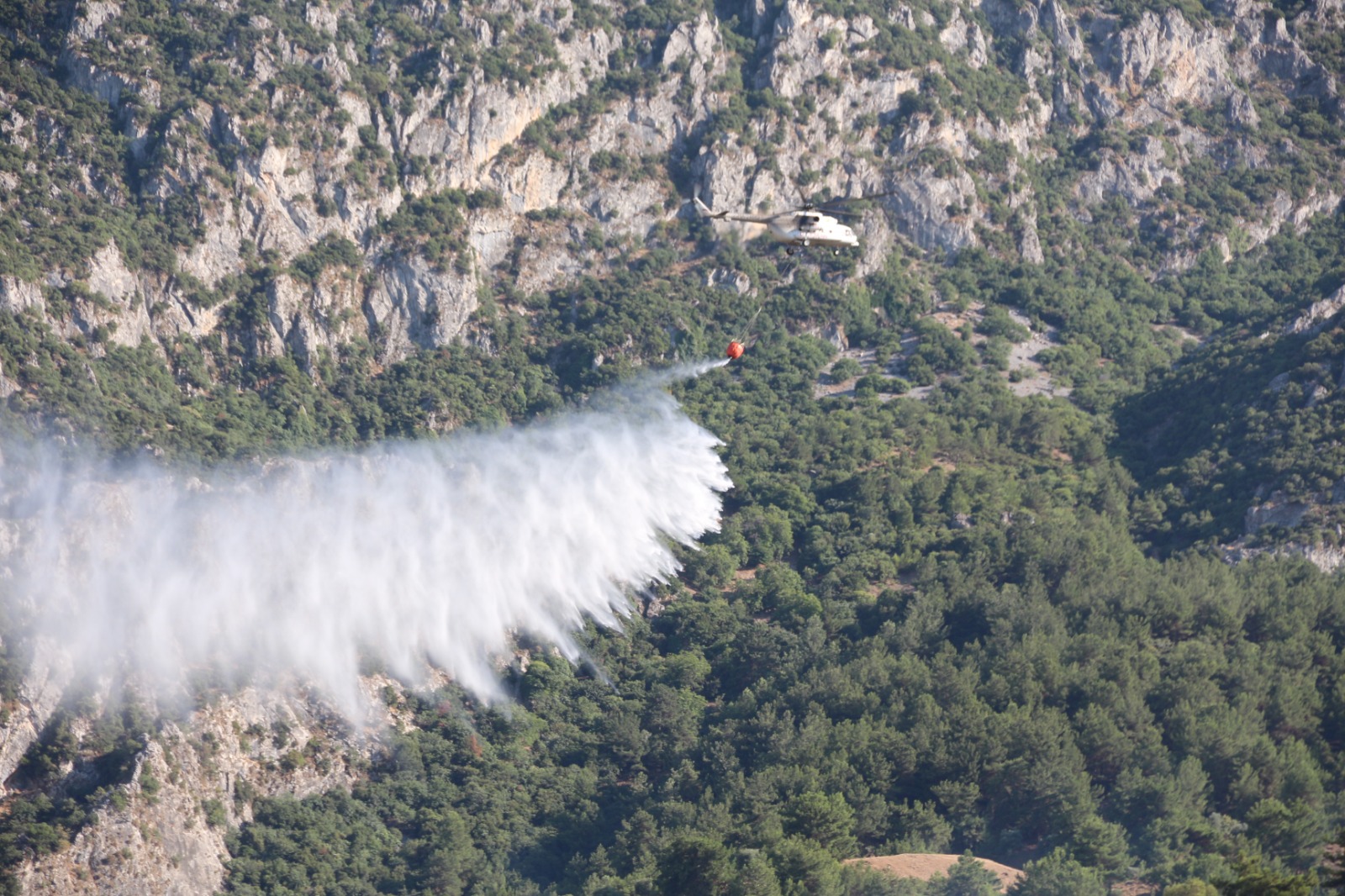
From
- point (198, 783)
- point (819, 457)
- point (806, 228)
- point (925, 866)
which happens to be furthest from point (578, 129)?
point (925, 866)

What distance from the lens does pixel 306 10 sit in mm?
156000

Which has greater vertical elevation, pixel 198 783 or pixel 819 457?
pixel 819 457

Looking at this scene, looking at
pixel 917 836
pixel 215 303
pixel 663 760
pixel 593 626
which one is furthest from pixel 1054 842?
pixel 215 303

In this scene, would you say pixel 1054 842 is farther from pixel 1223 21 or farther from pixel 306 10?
pixel 1223 21

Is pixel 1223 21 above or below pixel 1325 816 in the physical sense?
above

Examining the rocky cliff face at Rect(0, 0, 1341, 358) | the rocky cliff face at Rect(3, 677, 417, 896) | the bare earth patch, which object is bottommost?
the bare earth patch

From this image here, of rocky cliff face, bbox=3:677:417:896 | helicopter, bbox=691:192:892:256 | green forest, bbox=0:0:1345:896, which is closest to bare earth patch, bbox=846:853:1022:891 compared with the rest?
green forest, bbox=0:0:1345:896

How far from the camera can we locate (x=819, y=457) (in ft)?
460

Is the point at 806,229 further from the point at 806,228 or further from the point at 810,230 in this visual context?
the point at 810,230

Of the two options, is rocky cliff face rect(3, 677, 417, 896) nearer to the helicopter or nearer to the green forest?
the green forest

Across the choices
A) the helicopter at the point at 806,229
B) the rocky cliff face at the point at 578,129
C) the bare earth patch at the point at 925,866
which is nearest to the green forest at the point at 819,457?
the rocky cliff face at the point at 578,129

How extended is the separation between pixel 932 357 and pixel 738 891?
235ft

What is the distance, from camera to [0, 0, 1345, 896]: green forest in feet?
321

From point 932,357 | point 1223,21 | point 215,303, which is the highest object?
point 1223,21
